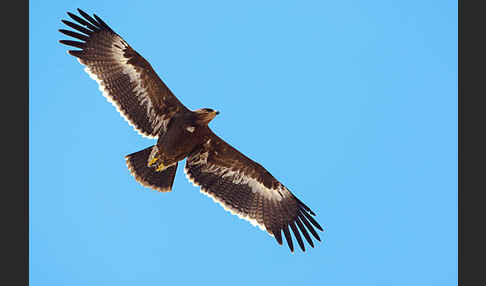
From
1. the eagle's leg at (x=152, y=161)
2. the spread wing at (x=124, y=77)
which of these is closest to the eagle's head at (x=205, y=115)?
the spread wing at (x=124, y=77)

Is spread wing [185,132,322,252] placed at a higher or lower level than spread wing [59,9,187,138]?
lower

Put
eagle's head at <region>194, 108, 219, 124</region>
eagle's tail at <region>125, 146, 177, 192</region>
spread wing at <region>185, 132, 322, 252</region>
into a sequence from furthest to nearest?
spread wing at <region>185, 132, 322, 252</region>
eagle's tail at <region>125, 146, 177, 192</region>
eagle's head at <region>194, 108, 219, 124</region>

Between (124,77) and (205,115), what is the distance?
1.60 metres

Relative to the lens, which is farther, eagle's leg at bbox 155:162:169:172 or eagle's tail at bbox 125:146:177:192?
eagle's tail at bbox 125:146:177:192

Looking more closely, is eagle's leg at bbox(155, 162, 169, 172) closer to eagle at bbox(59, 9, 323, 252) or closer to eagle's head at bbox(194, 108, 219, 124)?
eagle at bbox(59, 9, 323, 252)

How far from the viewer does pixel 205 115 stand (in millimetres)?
10922

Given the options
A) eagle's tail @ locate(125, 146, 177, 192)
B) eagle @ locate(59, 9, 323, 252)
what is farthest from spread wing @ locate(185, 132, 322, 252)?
eagle's tail @ locate(125, 146, 177, 192)

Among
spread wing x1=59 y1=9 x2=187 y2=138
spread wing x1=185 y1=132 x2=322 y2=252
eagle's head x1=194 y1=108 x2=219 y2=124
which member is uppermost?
spread wing x1=59 y1=9 x2=187 y2=138

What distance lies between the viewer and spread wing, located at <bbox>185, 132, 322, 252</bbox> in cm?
1173

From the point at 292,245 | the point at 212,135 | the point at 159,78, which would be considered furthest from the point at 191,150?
the point at 292,245

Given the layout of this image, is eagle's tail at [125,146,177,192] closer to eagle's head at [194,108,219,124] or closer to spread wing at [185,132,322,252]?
spread wing at [185,132,322,252]

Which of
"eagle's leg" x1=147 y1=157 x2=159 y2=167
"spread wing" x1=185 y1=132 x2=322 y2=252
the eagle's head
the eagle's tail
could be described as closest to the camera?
the eagle's head

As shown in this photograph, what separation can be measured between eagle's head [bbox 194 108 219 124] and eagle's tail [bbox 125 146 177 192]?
3.34ft

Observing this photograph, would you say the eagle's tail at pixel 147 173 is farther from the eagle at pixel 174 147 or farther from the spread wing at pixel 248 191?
the spread wing at pixel 248 191
